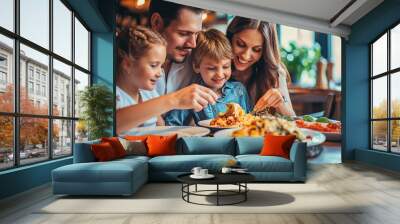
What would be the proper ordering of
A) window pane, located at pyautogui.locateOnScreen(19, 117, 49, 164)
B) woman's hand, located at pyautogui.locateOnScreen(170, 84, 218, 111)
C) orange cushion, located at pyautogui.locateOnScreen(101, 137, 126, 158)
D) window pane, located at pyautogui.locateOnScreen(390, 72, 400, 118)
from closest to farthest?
1. window pane, located at pyautogui.locateOnScreen(19, 117, 49, 164)
2. orange cushion, located at pyautogui.locateOnScreen(101, 137, 126, 158)
3. window pane, located at pyautogui.locateOnScreen(390, 72, 400, 118)
4. woman's hand, located at pyautogui.locateOnScreen(170, 84, 218, 111)

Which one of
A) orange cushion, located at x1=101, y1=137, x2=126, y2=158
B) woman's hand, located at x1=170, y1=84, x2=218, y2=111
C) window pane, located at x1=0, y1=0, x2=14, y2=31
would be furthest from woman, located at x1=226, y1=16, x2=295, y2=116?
window pane, located at x1=0, y1=0, x2=14, y2=31

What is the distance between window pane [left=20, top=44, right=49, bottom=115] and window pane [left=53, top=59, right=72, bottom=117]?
0.37 meters

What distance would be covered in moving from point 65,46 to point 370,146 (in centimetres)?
748

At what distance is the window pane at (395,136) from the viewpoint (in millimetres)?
8012

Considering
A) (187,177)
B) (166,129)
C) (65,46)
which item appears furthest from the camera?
(166,129)

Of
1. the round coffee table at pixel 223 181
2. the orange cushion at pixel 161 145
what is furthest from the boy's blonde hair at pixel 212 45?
the round coffee table at pixel 223 181

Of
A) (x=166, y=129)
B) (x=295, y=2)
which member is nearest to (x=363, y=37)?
(x=295, y=2)

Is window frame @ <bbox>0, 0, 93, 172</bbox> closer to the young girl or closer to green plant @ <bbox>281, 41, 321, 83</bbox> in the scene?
the young girl

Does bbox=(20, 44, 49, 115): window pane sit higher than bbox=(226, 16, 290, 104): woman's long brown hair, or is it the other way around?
bbox=(226, 16, 290, 104): woman's long brown hair

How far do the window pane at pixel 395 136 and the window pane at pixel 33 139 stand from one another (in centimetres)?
691

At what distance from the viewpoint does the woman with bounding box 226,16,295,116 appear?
368 inches

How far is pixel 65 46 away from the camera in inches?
287

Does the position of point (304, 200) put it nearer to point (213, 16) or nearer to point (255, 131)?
point (255, 131)

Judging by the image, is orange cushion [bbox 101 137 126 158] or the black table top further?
orange cushion [bbox 101 137 126 158]
